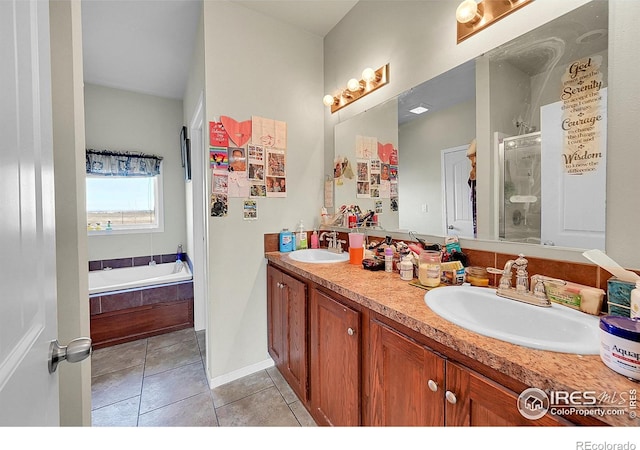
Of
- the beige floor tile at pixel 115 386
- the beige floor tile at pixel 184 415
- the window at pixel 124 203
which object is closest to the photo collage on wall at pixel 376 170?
the beige floor tile at pixel 184 415

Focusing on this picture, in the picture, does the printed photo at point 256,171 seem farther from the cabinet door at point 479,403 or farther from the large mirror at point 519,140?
the cabinet door at point 479,403

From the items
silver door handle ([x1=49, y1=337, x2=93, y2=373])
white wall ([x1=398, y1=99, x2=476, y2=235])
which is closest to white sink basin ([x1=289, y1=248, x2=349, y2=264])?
white wall ([x1=398, y1=99, x2=476, y2=235])

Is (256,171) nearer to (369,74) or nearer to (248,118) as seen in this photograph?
(248,118)

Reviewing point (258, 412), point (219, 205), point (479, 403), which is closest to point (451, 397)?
point (479, 403)

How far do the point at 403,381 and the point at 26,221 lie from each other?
1.10 metres

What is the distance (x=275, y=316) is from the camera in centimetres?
192

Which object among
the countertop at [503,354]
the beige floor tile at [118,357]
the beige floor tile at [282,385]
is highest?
the countertop at [503,354]

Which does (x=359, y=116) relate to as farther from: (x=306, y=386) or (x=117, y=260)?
(x=117, y=260)

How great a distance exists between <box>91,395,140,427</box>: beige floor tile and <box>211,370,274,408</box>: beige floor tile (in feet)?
1.52

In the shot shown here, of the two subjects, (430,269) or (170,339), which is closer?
(430,269)

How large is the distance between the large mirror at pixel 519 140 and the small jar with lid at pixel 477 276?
178 mm

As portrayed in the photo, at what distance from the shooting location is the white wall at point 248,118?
1.85m

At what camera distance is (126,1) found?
1860mm
